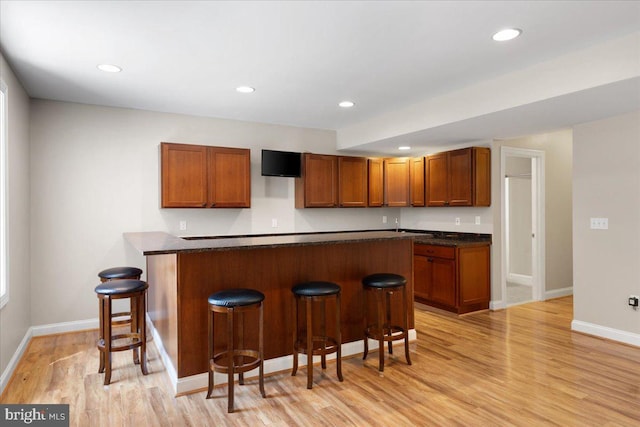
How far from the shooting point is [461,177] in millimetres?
5098

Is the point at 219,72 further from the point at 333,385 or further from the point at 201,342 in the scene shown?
the point at 333,385

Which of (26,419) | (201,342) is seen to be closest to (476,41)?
(201,342)

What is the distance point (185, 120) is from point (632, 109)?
4786 mm

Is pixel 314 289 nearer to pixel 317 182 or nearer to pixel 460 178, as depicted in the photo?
pixel 317 182

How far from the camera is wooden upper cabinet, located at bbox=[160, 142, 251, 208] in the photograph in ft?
14.8

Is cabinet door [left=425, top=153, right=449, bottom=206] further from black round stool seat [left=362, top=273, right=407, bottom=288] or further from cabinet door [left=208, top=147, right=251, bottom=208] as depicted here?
cabinet door [left=208, top=147, right=251, bottom=208]

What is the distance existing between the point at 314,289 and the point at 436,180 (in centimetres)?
331

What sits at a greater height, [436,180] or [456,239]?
[436,180]

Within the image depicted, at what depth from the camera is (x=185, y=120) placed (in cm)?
486

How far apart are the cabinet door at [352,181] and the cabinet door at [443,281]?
142cm

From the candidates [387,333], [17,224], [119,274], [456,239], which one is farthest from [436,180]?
[17,224]

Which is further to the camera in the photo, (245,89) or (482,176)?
(482,176)

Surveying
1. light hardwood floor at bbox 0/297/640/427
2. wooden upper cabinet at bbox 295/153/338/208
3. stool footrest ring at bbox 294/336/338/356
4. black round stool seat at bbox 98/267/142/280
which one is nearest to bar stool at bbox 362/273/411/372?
light hardwood floor at bbox 0/297/640/427

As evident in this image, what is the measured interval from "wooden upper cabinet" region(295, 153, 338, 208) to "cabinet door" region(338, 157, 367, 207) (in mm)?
88
